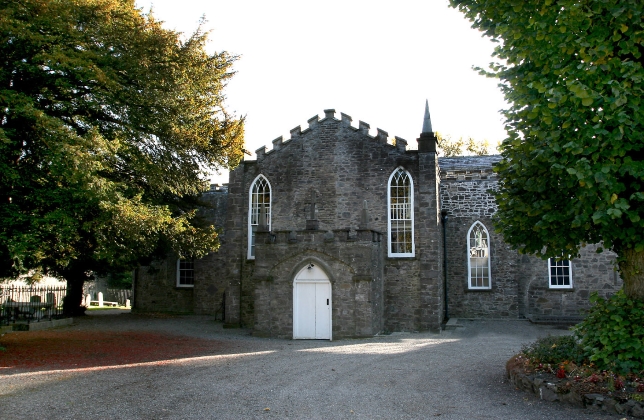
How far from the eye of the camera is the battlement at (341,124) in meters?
22.9

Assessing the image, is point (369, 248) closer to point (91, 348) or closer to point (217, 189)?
point (91, 348)

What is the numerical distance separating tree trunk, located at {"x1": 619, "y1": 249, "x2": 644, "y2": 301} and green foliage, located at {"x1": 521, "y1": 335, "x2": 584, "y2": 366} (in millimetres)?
1452

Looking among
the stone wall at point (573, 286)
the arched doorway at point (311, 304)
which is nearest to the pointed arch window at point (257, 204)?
the arched doorway at point (311, 304)

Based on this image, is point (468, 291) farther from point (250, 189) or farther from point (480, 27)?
point (480, 27)

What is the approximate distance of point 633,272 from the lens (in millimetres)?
10672

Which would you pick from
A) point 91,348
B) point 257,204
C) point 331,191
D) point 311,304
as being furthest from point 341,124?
point 91,348

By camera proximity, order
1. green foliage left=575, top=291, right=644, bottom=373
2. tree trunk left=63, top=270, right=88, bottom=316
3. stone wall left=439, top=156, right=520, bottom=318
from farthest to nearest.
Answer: tree trunk left=63, top=270, right=88, bottom=316
stone wall left=439, top=156, right=520, bottom=318
green foliage left=575, top=291, right=644, bottom=373

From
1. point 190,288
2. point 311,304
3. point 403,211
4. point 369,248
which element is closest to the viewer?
point 369,248

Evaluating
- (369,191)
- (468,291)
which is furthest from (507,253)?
(369,191)

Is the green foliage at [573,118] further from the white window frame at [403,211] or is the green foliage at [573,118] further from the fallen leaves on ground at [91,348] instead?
the white window frame at [403,211]

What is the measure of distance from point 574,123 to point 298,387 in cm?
738

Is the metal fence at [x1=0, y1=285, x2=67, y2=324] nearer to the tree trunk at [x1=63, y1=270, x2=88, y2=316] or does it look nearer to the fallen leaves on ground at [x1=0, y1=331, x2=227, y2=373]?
the tree trunk at [x1=63, y1=270, x2=88, y2=316]

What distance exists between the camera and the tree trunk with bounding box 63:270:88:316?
2761 cm

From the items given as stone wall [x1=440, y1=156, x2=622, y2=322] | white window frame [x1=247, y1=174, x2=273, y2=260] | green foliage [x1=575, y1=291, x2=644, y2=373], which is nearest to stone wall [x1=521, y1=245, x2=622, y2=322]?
stone wall [x1=440, y1=156, x2=622, y2=322]
